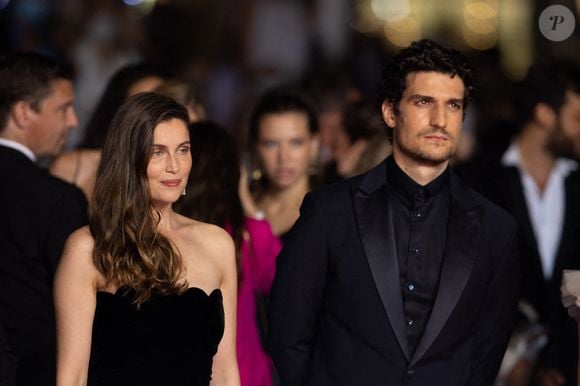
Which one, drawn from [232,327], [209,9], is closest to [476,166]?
[232,327]

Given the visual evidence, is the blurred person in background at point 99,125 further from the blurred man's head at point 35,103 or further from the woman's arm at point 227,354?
the woman's arm at point 227,354

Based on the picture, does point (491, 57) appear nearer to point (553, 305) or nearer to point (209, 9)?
point (209, 9)

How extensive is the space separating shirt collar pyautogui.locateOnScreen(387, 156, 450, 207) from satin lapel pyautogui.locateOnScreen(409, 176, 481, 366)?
70 mm

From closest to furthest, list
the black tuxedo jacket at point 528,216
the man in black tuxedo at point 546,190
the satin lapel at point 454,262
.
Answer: the satin lapel at point 454,262, the man in black tuxedo at point 546,190, the black tuxedo jacket at point 528,216

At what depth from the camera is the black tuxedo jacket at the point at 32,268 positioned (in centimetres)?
679

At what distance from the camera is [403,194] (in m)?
6.28

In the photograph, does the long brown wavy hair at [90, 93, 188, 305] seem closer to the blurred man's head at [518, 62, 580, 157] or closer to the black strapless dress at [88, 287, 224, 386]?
the black strapless dress at [88, 287, 224, 386]

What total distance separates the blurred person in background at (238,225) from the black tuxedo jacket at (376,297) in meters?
0.93

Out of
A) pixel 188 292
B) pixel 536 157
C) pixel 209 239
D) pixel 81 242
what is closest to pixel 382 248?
pixel 209 239

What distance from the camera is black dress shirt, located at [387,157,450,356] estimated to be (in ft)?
20.1

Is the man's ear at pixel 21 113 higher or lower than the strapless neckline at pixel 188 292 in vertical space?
higher

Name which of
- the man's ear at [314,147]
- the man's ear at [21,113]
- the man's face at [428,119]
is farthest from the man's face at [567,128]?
the man's ear at [21,113]

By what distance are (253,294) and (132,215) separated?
1.90 metres

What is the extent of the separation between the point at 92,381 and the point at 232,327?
0.62m
